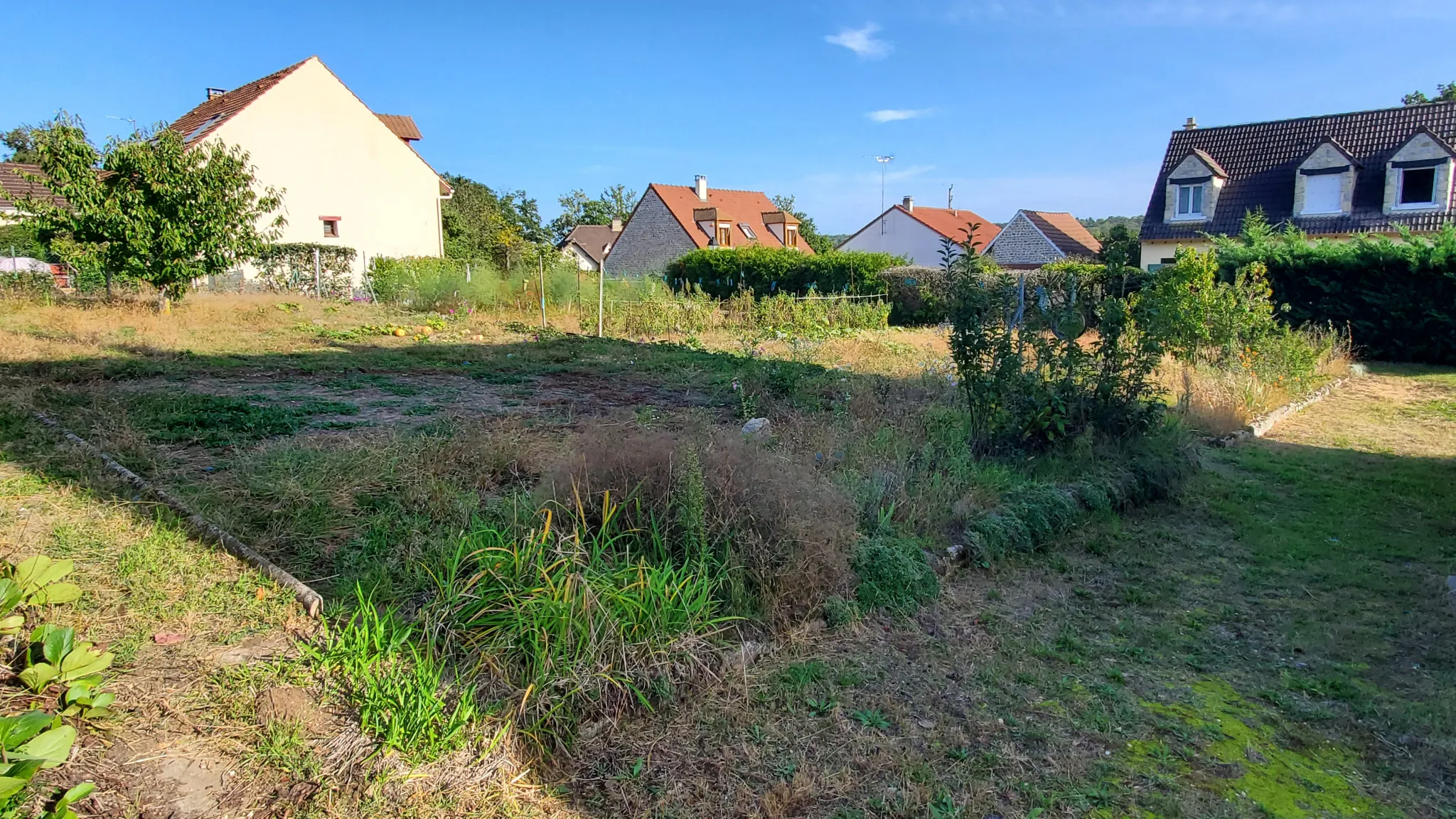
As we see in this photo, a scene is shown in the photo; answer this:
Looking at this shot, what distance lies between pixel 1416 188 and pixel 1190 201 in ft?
17.6

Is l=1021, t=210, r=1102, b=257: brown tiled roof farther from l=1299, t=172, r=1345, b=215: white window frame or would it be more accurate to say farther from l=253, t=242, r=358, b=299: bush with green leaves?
l=253, t=242, r=358, b=299: bush with green leaves

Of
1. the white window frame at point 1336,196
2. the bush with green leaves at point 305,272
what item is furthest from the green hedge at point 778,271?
the white window frame at point 1336,196

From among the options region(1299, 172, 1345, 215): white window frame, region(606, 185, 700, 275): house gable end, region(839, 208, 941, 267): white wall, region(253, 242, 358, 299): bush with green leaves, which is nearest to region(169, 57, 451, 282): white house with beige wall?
region(253, 242, 358, 299): bush with green leaves

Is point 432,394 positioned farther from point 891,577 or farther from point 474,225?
point 474,225

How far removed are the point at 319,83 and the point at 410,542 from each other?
2606cm

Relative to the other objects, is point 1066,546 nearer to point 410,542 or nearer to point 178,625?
point 410,542

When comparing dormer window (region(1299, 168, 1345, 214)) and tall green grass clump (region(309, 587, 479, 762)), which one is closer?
tall green grass clump (region(309, 587, 479, 762))

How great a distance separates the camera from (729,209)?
130 ft

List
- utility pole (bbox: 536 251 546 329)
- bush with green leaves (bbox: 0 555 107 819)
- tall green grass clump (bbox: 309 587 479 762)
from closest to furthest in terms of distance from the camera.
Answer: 1. bush with green leaves (bbox: 0 555 107 819)
2. tall green grass clump (bbox: 309 587 479 762)
3. utility pole (bbox: 536 251 546 329)

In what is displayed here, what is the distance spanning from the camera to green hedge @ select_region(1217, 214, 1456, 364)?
1416 centimetres

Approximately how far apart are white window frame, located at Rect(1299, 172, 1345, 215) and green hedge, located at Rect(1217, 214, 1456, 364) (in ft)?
24.9

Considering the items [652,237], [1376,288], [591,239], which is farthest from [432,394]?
[591,239]

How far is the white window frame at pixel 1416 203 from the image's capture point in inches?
843

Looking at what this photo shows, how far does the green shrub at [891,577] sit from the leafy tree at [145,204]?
14837 millimetres
